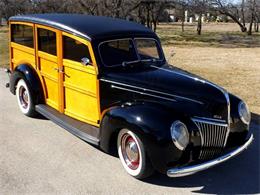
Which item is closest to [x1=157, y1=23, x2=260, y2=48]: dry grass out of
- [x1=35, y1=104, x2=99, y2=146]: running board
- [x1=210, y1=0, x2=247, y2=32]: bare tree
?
[x1=210, y1=0, x2=247, y2=32]: bare tree

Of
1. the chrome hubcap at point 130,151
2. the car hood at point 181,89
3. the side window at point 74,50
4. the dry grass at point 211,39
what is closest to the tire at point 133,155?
the chrome hubcap at point 130,151

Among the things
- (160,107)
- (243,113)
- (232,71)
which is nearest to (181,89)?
(160,107)

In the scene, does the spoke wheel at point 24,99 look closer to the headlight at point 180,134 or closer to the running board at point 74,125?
the running board at point 74,125

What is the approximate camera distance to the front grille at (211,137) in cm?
415

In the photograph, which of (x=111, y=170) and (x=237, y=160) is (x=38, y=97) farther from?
(x=237, y=160)

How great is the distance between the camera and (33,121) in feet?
20.9

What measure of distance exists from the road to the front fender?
1.43ft

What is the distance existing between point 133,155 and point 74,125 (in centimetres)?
125

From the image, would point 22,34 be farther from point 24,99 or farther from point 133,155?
point 133,155

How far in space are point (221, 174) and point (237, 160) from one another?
1.69 feet

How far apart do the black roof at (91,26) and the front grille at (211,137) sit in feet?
6.27

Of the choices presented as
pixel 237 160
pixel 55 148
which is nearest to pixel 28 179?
pixel 55 148

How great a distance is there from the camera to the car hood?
170 inches

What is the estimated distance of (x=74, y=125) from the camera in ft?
→ 17.4
